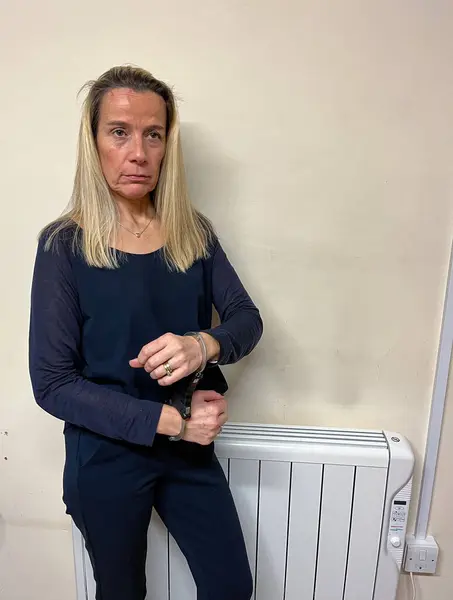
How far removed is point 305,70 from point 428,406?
0.89 metres

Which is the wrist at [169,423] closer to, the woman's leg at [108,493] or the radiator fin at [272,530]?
the woman's leg at [108,493]

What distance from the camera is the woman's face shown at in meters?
1.00

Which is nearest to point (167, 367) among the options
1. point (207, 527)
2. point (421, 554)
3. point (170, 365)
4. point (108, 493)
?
point (170, 365)

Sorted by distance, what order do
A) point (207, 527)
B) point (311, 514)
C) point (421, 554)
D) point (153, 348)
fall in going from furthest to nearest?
point (421, 554), point (311, 514), point (207, 527), point (153, 348)

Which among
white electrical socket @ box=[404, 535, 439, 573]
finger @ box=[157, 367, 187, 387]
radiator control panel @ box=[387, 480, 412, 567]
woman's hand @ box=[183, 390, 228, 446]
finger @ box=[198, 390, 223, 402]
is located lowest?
white electrical socket @ box=[404, 535, 439, 573]

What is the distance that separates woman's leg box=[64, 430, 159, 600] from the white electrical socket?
78 centimetres

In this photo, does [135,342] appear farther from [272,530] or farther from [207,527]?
[272,530]

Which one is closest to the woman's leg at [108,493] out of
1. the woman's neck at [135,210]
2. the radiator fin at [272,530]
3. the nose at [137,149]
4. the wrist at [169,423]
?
the wrist at [169,423]

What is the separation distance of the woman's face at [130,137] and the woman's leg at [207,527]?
0.60 metres

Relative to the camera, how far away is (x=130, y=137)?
3.33 ft

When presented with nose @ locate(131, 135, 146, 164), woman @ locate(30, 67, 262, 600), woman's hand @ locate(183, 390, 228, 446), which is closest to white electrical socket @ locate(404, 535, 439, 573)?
woman @ locate(30, 67, 262, 600)

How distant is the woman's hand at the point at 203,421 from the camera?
104 cm

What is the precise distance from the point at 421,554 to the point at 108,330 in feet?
3.49

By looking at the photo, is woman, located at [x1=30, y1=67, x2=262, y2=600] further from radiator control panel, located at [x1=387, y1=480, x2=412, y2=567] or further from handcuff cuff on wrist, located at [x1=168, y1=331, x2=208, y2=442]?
Answer: radiator control panel, located at [x1=387, y1=480, x2=412, y2=567]
